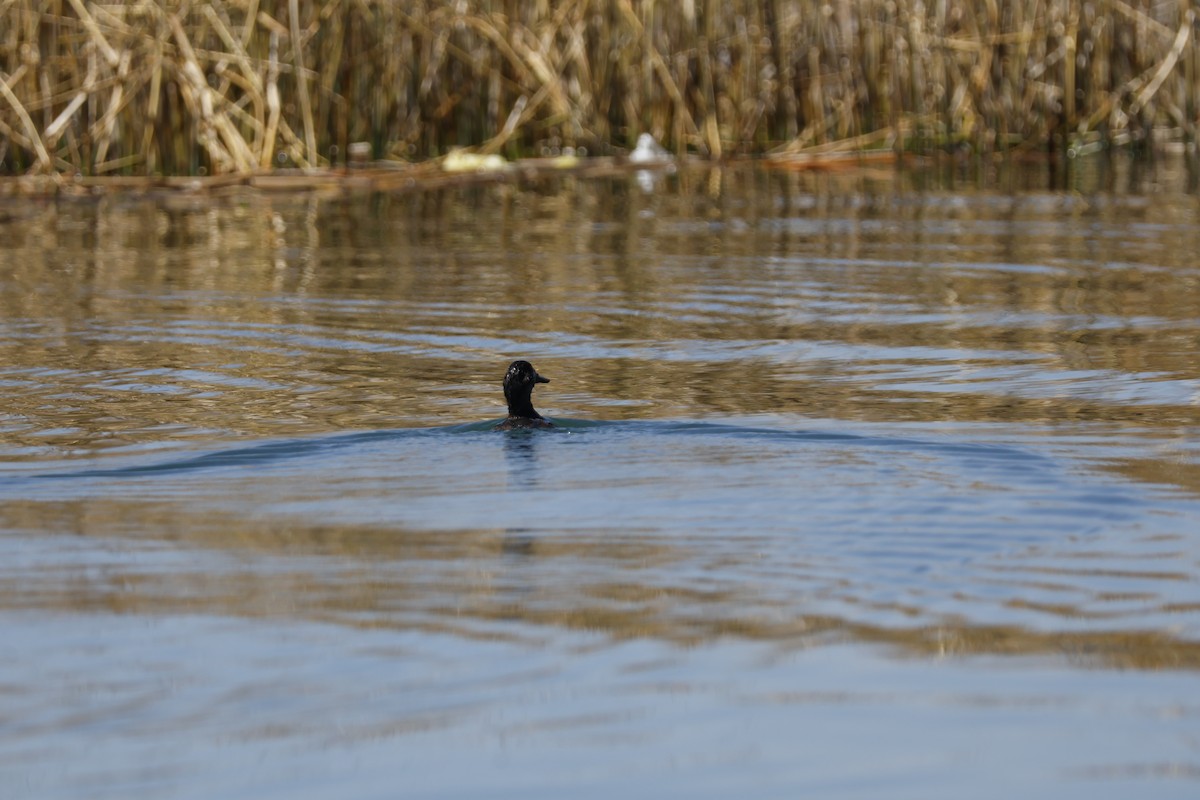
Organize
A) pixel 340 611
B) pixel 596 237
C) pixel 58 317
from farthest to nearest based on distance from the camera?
pixel 596 237 < pixel 58 317 < pixel 340 611

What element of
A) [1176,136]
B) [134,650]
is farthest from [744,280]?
[1176,136]

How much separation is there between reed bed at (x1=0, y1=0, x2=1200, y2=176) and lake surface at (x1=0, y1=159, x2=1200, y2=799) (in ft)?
17.8

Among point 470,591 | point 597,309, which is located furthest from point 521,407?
point 597,309

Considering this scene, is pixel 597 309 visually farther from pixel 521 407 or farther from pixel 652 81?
pixel 652 81

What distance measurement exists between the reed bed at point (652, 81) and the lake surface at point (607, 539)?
17.8 ft

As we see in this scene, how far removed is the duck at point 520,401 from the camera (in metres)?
6.04

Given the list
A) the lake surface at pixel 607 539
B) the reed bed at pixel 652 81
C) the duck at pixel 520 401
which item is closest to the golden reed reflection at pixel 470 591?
the lake surface at pixel 607 539

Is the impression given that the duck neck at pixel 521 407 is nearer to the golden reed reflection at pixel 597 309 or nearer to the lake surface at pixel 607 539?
the lake surface at pixel 607 539

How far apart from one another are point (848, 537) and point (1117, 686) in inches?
43.3

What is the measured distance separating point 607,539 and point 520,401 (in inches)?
60.9

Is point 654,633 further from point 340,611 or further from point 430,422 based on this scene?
point 430,422

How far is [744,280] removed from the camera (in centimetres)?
1020

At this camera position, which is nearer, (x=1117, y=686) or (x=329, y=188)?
(x=1117, y=686)

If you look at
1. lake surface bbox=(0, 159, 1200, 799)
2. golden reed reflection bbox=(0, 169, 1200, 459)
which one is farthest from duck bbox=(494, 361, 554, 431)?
golden reed reflection bbox=(0, 169, 1200, 459)
